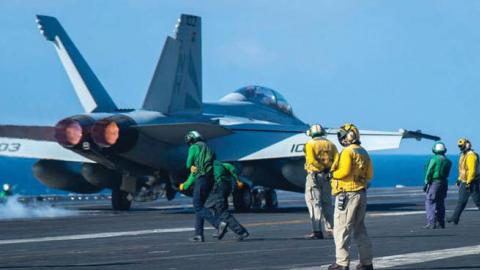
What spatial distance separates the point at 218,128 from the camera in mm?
30078

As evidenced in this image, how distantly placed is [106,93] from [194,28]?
303 cm

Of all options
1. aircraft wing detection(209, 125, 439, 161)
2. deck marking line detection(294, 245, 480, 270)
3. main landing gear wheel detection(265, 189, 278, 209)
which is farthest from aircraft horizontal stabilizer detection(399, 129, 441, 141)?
deck marking line detection(294, 245, 480, 270)

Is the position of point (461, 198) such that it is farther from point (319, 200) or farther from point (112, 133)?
point (112, 133)

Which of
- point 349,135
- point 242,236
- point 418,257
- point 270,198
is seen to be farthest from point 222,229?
point 270,198

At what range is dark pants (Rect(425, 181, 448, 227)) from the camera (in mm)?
23141

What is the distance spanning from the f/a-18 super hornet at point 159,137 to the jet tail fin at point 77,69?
1.1 inches

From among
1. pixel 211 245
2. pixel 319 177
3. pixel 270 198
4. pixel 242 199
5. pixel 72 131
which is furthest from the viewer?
pixel 270 198

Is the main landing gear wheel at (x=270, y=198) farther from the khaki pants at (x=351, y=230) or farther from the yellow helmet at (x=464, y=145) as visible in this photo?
the khaki pants at (x=351, y=230)

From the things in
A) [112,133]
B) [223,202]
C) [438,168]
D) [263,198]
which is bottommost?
[263,198]

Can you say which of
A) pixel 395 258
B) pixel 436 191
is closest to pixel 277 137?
pixel 436 191

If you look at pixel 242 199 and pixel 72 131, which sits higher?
pixel 72 131

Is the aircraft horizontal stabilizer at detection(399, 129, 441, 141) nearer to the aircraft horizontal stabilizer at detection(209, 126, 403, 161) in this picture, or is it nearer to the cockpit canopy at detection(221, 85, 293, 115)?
the aircraft horizontal stabilizer at detection(209, 126, 403, 161)

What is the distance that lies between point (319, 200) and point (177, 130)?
9.75 meters

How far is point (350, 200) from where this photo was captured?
46.4 feet
